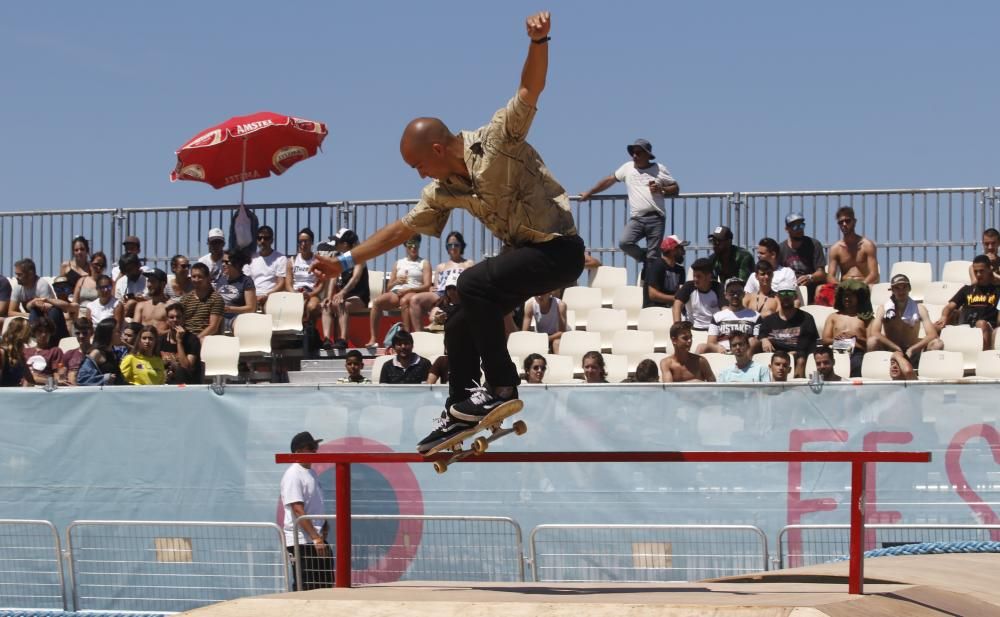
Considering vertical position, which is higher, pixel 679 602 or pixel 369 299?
pixel 369 299

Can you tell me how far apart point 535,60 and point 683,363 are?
674cm

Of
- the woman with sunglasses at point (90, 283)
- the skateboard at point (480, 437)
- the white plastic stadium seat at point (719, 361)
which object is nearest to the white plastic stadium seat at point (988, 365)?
the white plastic stadium seat at point (719, 361)

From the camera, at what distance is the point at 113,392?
35.2 feet

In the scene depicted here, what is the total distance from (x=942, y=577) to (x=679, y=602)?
6.69 feet

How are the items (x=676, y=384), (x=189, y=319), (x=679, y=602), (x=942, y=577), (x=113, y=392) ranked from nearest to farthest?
(x=679, y=602) < (x=942, y=577) < (x=676, y=384) < (x=113, y=392) < (x=189, y=319)

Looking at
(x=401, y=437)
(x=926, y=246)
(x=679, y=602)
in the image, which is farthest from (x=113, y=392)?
(x=926, y=246)

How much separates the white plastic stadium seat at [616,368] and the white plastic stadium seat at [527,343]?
2.75 ft

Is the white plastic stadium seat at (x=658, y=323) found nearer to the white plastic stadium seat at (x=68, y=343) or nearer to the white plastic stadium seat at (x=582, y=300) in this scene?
the white plastic stadium seat at (x=582, y=300)

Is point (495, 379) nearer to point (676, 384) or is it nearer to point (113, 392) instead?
point (676, 384)

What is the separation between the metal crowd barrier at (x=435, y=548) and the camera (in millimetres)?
9477

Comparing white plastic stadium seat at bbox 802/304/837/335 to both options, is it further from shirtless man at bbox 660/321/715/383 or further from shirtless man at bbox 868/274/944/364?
shirtless man at bbox 660/321/715/383

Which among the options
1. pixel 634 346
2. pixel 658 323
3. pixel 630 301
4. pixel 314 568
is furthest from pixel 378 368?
pixel 314 568

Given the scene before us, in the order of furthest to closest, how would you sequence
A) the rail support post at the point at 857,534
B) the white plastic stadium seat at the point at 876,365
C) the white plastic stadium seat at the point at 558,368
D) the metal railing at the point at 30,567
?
1. the white plastic stadium seat at the point at 558,368
2. the white plastic stadium seat at the point at 876,365
3. the metal railing at the point at 30,567
4. the rail support post at the point at 857,534

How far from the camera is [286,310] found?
15695 mm
